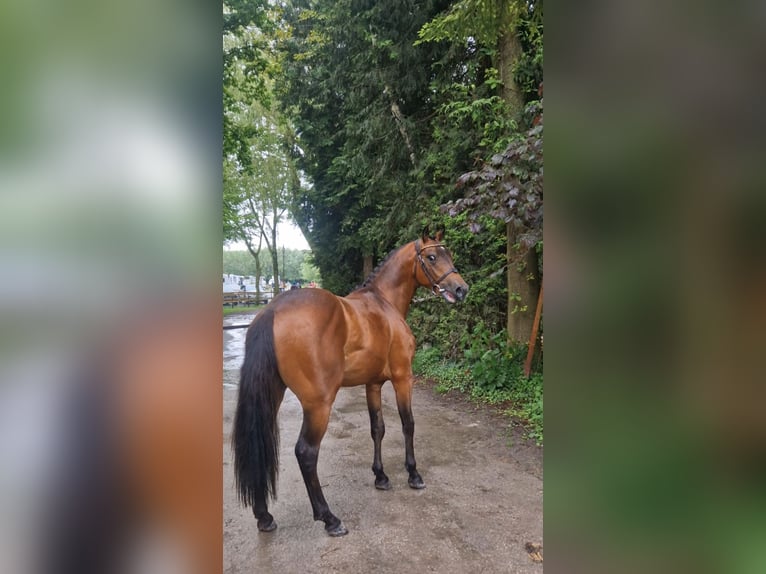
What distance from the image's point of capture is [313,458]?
7.65 ft

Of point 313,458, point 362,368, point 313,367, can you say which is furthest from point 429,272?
point 313,458

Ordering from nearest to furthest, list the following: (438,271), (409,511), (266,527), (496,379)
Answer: (266,527) → (409,511) → (438,271) → (496,379)

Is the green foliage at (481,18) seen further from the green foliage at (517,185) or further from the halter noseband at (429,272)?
the halter noseband at (429,272)

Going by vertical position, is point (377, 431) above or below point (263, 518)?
above

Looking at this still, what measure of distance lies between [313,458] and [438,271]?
1.53m

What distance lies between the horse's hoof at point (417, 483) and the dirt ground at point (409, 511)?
51 mm

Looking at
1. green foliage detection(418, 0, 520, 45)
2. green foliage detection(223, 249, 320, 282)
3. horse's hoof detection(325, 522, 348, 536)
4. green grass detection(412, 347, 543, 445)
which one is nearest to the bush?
green grass detection(412, 347, 543, 445)

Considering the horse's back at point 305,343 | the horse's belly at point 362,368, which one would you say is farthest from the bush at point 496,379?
the horse's back at point 305,343

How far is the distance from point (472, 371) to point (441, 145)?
3395 millimetres

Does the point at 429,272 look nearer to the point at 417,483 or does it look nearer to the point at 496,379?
the point at 417,483

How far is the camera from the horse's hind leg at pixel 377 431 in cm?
285
